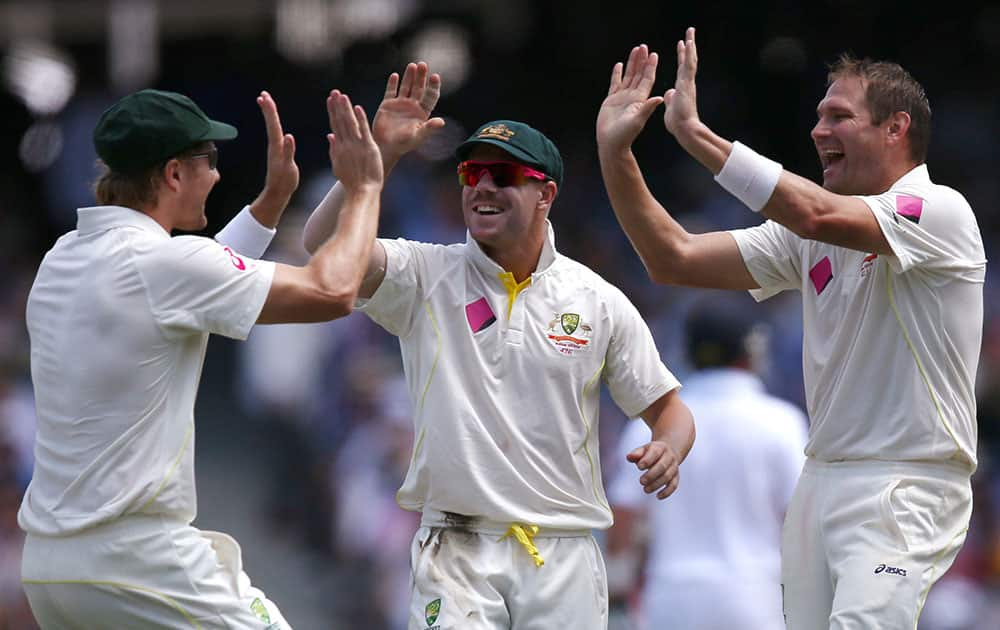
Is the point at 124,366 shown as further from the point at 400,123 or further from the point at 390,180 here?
the point at 390,180

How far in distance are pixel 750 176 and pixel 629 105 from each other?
56 cm

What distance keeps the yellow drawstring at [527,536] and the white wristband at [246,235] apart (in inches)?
53.5

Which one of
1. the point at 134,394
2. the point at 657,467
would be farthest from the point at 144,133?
the point at 657,467

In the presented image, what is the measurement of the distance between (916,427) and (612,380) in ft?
3.64

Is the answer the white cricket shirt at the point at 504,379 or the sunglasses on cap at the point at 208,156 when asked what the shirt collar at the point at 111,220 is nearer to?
the sunglasses on cap at the point at 208,156

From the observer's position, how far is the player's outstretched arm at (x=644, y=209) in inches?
231

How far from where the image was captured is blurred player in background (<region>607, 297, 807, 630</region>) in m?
7.39

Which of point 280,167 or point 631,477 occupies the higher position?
point 280,167

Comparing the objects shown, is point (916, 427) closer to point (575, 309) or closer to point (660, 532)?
point (575, 309)

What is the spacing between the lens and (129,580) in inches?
198

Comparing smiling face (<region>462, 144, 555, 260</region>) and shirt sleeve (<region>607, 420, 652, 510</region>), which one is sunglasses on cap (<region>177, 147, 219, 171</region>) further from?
shirt sleeve (<region>607, 420, 652, 510</region>)

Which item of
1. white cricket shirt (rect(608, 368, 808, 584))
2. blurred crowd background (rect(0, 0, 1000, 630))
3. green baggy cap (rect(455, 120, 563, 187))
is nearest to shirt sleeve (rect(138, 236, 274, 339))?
green baggy cap (rect(455, 120, 563, 187))

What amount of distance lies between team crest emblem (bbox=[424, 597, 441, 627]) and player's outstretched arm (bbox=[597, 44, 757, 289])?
1.43 metres

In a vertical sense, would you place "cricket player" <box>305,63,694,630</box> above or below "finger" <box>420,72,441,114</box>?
below
